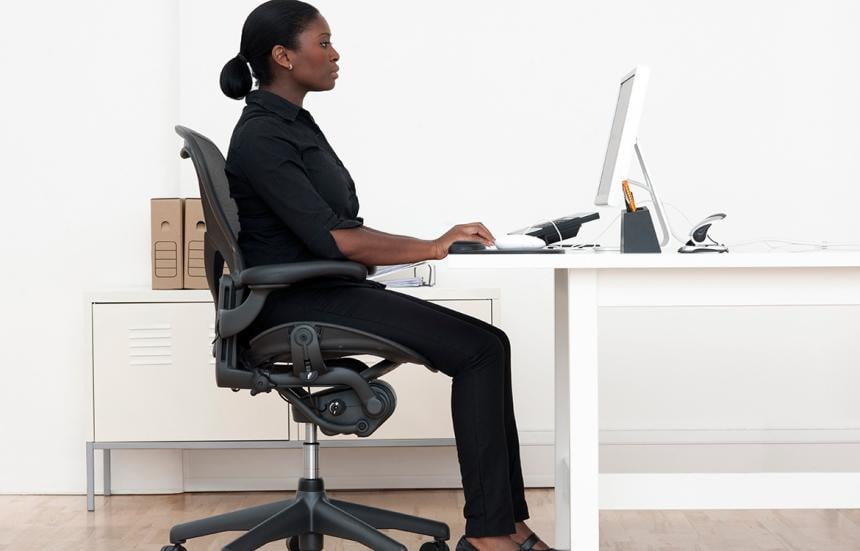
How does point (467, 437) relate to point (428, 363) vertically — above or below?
below

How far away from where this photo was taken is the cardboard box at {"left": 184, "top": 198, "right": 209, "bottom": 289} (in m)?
3.54

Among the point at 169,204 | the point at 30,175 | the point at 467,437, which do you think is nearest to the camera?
the point at 467,437

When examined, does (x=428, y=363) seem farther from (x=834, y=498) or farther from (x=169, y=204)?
(x=169, y=204)

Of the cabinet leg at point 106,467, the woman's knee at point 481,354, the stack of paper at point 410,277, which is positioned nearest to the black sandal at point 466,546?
the woman's knee at point 481,354

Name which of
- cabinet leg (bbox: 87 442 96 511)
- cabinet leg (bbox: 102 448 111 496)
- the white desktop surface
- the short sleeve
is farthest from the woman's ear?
cabinet leg (bbox: 102 448 111 496)

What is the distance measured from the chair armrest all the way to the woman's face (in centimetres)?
49

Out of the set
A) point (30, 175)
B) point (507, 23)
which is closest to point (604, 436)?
point (507, 23)

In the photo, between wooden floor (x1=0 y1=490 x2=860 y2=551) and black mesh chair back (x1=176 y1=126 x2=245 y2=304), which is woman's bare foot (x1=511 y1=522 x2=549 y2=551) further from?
black mesh chair back (x1=176 y1=126 x2=245 y2=304)

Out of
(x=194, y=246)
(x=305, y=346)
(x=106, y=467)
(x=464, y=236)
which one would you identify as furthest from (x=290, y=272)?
(x=106, y=467)

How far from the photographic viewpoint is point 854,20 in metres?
3.88

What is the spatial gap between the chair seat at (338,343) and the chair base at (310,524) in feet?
1.18

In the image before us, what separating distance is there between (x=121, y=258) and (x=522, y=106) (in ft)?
4.88

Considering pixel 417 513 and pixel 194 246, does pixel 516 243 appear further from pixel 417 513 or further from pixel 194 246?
→ pixel 194 246

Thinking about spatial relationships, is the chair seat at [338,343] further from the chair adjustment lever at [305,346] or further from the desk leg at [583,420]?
the desk leg at [583,420]
